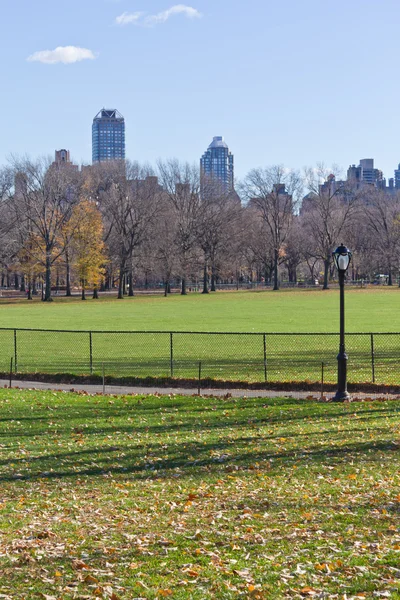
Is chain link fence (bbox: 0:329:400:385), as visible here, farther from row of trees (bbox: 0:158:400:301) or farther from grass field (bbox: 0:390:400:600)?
row of trees (bbox: 0:158:400:301)

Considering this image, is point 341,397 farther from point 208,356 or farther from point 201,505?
point 208,356

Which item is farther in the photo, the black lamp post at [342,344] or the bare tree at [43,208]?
the bare tree at [43,208]

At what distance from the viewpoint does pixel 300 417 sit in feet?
57.8

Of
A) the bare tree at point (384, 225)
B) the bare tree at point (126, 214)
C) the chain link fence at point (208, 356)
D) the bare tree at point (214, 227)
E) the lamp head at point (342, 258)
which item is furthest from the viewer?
the bare tree at point (384, 225)

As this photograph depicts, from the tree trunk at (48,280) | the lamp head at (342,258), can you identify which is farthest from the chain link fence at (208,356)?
the tree trunk at (48,280)

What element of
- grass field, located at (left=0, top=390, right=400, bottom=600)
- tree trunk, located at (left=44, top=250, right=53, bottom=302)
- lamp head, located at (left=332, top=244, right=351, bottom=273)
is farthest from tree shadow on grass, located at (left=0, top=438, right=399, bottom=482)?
tree trunk, located at (left=44, top=250, right=53, bottom=302)

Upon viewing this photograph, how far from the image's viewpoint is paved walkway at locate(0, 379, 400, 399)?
72.7 feet

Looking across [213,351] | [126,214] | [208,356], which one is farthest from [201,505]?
[126,214]

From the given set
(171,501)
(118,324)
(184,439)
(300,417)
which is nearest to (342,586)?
(171,501)

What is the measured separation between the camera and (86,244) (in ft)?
336

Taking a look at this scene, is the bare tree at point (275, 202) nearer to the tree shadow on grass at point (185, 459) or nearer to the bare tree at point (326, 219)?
the bare tree at point (326, 219)

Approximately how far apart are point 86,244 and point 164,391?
265 ft

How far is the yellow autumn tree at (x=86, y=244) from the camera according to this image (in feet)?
330

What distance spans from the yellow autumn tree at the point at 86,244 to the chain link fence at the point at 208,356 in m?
58.5
